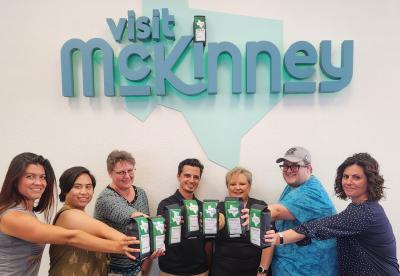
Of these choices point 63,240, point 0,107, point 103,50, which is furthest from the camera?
point 0,107

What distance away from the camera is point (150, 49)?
7.15ft

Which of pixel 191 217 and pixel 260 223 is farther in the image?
pixel 191 217

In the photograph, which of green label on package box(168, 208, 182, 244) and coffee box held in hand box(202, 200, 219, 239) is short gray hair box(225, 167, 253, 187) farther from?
green label on package box(168, 208, 182, 244)

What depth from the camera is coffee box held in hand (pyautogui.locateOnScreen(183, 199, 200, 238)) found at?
5.52 ft

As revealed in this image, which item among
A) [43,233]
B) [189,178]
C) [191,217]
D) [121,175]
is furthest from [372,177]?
[43,233]

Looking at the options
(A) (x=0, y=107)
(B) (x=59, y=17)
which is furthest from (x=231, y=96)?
(A) (x=0, y=107)

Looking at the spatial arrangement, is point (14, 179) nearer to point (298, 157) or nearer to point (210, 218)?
point (210, 218)

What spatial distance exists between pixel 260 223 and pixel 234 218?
0.18m

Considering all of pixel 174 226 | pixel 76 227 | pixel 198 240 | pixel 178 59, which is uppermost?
pixel 178 59

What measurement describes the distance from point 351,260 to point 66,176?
155 centimetres

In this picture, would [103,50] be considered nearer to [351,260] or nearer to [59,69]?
[59,69]

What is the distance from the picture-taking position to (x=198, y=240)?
76.7 inches

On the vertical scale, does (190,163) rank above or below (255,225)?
above

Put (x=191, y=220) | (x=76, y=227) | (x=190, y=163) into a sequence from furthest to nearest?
1. (x=190, y=163)
2. (x=191, y=220)
3. (x=76, y=227)
